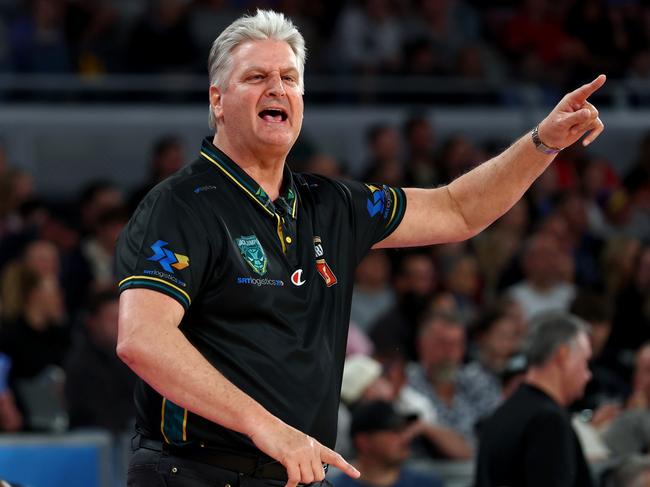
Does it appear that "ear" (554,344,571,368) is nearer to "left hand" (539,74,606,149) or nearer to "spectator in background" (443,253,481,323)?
"left hand" (539,74,606,149)

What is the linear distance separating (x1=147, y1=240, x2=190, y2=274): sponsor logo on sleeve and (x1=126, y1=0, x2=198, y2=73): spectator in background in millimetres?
9330

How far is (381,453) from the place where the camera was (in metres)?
6.35

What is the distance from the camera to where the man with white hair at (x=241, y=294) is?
2973 millimetres

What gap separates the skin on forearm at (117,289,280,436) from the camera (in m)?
2.94

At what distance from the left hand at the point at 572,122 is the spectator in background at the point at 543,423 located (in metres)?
1.92

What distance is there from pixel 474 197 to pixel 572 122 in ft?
1.24

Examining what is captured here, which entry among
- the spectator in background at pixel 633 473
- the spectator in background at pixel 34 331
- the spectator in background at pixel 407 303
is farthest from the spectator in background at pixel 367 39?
the spectator in background at pixel 633 473

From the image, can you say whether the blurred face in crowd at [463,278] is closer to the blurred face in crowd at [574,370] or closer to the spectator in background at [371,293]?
the spectator in background at [371,293]

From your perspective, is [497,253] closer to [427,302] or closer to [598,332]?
[427,302]

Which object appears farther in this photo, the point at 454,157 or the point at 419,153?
the point at 419,153

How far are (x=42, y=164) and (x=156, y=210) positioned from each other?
967cm

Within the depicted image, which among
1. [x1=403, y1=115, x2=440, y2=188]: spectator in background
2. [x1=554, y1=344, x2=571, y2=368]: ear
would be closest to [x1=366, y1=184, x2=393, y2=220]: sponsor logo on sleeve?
[x1=554, y1=344, x2=571, y2=368]: ear

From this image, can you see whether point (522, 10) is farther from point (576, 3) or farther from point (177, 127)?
point (177, 127)

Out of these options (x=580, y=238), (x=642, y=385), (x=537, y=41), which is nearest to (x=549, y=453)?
(x=642, y=385)
